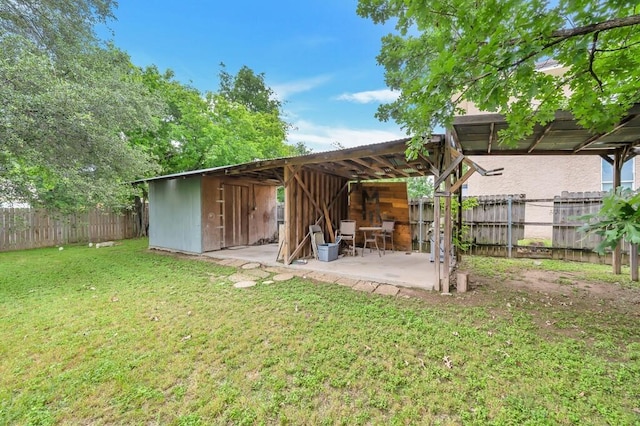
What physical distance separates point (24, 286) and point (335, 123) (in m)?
15.7

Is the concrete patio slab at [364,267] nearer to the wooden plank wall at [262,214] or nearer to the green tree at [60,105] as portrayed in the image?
the wooden plank wall at [262,214]

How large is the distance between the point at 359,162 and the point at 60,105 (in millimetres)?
5060

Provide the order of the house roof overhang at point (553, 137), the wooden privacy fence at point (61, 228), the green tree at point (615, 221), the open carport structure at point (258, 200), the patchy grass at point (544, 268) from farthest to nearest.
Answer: the wooden privacy fence at point (61, 228)
the open carport structure at point (258, 200)
the patchy grass at point (544, 268)
the house roof overhang at point (553, 137)
the green tree at point (615, 221)

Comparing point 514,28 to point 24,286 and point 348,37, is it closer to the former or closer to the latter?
point 24,286

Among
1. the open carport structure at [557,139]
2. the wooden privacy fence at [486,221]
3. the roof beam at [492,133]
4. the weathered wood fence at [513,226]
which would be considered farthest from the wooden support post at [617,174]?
the roof beam at [492,133]

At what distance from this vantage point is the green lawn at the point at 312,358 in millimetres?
1783

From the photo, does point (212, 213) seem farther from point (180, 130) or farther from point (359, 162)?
point (359, 162)

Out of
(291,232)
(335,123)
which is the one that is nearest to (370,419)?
(291,232)

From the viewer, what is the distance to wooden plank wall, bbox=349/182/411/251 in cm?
820

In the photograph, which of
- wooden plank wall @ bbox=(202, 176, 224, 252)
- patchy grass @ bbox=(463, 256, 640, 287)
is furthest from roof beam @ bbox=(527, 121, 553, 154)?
wooden plank wall @ bbox=(202, 176, 224, 252)

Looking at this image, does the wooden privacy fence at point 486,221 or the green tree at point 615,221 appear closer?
the green tree at point 615,221

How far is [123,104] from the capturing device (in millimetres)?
4926

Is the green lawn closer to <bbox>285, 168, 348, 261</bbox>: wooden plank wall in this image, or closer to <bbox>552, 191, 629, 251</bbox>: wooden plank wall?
<bbox>285, 168, 348, 261</bbox>: wooden plank wall

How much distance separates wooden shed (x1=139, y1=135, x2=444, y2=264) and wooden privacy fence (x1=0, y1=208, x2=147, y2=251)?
263cm
